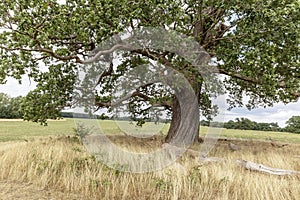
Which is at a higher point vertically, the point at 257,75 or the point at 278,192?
the point at 257,75

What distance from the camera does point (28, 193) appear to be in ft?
22.8

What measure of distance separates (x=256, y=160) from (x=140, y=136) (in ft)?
33.5

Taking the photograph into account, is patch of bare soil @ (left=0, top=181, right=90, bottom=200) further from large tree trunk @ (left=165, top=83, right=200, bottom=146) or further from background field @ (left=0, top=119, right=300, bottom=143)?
background field @ (left=0, top=119, right=300, bottom=143)

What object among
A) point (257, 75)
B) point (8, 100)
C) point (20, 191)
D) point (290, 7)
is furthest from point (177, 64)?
point (8, 100)

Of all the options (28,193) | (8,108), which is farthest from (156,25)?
(8,108)

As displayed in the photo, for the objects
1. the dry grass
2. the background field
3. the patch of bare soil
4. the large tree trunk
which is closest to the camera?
the dry grass

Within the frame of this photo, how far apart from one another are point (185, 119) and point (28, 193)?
9.60 m

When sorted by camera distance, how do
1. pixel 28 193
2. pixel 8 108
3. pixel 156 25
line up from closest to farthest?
1. pixel 28 193
2. pixel 156 25
3. pixel 8 108

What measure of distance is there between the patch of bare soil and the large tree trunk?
856cm

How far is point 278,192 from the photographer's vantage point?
6391 millimetres

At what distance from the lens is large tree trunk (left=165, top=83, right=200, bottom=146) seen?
14867 millimetres

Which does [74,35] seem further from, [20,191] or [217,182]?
[217,182]

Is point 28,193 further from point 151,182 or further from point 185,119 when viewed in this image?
point 185,119

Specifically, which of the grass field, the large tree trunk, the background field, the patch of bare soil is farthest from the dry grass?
the background field
